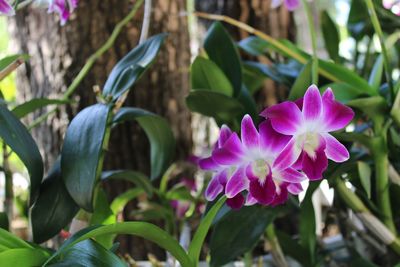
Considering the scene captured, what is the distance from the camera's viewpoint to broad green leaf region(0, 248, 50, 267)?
0.43m

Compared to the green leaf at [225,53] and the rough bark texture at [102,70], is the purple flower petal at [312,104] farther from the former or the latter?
the rough bark texture at [102,70]

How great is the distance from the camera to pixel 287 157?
459 millimetres

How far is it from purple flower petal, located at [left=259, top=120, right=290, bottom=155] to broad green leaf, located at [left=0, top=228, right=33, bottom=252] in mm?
233

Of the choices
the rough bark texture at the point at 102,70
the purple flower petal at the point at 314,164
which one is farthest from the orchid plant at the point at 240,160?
the rough bark texture at the point at 102,70

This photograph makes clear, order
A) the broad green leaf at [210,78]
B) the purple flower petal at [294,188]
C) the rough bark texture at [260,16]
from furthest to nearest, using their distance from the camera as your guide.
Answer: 1. the rough bark texture at [260,16]
2. the broad green leaf at [210,78]
3. the purple flower petal at [294,188]

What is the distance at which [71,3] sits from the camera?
0.71 metres

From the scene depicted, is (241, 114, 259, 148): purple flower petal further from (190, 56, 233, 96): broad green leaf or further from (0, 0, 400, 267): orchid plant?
(190, 56, 233, 96): broad green leaf

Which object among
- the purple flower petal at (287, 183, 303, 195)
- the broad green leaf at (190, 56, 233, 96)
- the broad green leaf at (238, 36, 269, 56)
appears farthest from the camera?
the broad green leaf at (238, 36, 269, 56)

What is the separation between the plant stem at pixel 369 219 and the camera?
0.69 m

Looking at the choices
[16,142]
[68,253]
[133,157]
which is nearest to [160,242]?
[68,253]

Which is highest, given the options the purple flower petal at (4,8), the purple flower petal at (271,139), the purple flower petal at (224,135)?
the purple flower petal at (4,8)

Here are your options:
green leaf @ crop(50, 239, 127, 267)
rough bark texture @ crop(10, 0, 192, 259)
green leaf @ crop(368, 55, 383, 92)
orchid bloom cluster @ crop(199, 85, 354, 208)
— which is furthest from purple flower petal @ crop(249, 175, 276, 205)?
rough bark texture @ crop(10, 0, 192, 259)

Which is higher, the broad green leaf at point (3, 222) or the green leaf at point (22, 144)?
the green leaf at point (22, 144)

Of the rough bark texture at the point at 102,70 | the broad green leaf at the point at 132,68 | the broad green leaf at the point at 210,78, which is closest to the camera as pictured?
the broad green leaf at the point at 132,68
